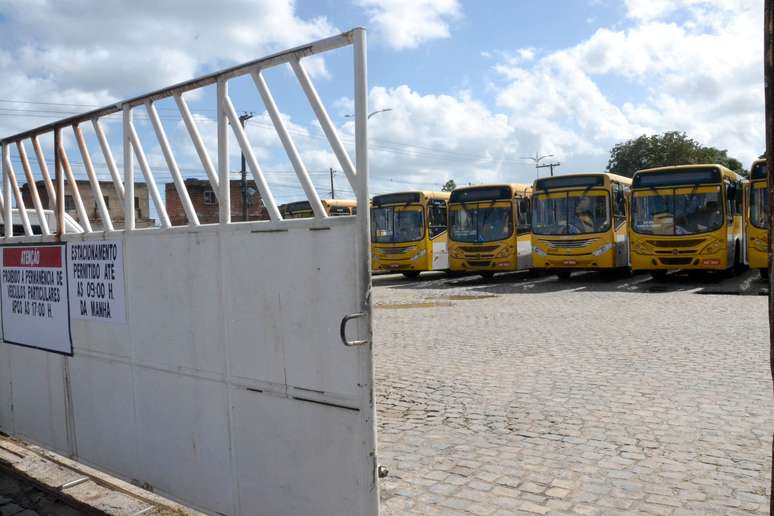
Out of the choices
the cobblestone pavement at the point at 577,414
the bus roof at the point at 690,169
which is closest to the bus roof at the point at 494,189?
the bus roof at the point at 690,169

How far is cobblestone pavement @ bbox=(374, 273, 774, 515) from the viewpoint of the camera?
455 cm

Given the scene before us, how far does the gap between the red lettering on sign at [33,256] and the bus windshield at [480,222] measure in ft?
60.5

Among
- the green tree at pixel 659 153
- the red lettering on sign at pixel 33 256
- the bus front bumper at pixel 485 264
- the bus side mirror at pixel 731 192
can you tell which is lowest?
the bus front bumper at pixel 485 264

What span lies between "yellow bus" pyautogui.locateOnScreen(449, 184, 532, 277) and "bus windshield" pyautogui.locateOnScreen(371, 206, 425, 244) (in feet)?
4.05

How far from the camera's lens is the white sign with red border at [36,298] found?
4.95m

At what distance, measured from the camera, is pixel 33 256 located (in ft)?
17.1

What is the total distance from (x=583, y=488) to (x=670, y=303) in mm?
11863

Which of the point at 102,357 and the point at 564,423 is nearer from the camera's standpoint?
the point at 102,357

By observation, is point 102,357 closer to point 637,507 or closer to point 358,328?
point 358,328

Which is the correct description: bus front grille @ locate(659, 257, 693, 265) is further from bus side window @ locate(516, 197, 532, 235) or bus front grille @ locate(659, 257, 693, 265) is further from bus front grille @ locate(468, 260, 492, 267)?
bus front grille @ locate(468, 260, 492, 267)

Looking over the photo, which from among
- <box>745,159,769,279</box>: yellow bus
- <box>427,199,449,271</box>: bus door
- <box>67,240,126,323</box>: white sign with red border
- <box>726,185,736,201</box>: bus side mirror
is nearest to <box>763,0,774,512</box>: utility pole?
→ <box>67,240,126,323</box>: white sign with red border

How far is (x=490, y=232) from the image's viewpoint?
75.3 ft

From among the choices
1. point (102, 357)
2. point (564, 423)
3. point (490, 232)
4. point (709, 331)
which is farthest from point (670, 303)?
point (102, 357)

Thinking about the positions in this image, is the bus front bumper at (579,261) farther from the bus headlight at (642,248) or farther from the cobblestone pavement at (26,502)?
the cobblestone pavement at (26,502)
